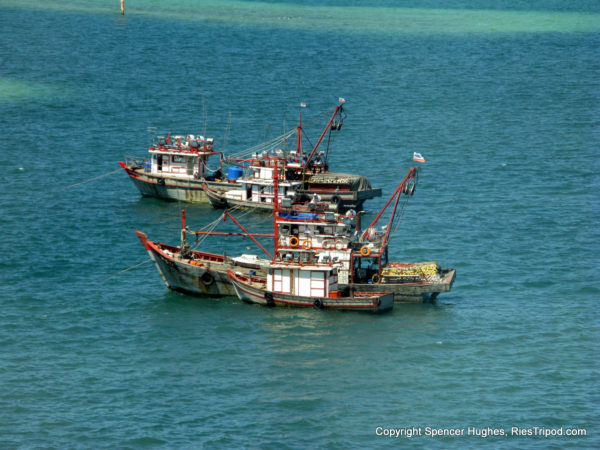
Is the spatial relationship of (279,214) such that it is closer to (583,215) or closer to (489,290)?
(489,290)

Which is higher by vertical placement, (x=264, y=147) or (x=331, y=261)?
(x=264, y=147)

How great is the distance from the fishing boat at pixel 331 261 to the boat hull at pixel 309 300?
1.26 meters

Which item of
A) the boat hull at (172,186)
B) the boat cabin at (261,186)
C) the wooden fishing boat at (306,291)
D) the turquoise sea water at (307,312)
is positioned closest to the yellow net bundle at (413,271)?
the wooden fishing boat at (306,291)

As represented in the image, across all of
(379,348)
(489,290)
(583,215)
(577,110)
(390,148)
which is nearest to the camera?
(379,348)

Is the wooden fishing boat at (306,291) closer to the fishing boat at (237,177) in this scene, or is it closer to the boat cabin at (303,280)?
the boat cabin at (303,280)

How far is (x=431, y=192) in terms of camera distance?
4867 inches

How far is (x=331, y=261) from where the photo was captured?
85.8m

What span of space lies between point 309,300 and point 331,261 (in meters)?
3.65

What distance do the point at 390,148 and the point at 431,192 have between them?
20.5m

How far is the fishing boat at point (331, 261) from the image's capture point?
85.9 m

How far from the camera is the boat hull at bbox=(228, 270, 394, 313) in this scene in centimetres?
8362

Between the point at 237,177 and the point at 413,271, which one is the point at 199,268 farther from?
the point at 237,177

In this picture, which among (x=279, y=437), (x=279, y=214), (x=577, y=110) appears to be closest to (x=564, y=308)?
(x=279, y=214)

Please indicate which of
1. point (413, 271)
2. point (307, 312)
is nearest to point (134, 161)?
point (307, 312)
